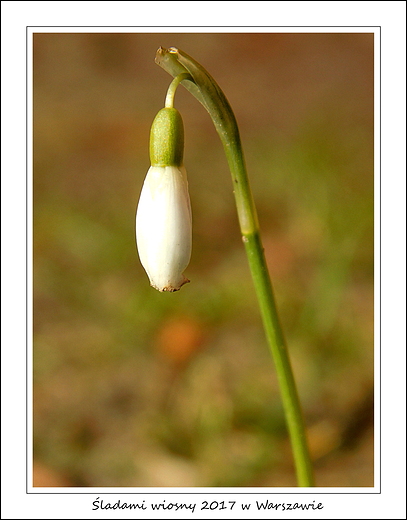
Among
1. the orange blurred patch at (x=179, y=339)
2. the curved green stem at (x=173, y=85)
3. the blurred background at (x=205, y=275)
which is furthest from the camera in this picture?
the orange blurred patch at (x=179, y=339)

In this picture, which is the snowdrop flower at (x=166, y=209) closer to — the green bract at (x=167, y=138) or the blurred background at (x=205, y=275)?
the green bract at (x=167, y=138)

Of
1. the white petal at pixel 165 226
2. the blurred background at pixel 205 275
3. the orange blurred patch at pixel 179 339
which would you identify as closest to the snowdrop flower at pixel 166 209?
the white petal at pixel 165 226

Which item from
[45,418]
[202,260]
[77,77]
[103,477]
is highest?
[77,77]

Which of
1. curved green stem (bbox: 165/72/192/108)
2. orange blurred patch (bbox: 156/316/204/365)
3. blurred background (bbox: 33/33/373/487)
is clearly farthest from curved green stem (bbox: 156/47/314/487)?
orange blurred patch (bbox: 156/316/204/365)

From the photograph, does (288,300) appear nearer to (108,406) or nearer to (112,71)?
(108,406)

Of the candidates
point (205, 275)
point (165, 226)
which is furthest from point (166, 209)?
point (205, 275)

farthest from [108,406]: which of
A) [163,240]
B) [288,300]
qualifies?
[163,240]

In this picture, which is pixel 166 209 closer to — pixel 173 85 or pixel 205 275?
pixel 173 85
